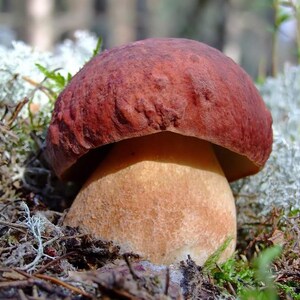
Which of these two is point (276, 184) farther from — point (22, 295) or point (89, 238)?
point (22, 295)

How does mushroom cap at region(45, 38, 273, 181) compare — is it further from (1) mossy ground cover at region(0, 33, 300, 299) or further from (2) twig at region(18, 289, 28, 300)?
(2) twig at region(18, 289, 28, 300)

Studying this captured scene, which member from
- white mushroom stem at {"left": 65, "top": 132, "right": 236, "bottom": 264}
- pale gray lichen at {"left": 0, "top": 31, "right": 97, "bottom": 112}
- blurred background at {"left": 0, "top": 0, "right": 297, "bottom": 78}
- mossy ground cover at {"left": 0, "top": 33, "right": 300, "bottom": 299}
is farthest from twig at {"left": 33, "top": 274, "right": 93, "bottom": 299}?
blurred background at {"left": 0, "top": 0, "right": 297, "bottom": 78}

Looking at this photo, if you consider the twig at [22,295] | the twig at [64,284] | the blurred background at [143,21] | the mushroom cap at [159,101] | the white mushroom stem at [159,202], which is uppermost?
the blurred background at [143,21]

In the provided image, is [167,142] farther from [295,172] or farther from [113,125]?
[295,172]

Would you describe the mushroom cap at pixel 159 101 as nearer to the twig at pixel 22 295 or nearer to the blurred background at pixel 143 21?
the twig at pixel 22 295

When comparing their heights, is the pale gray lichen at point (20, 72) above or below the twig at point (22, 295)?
above

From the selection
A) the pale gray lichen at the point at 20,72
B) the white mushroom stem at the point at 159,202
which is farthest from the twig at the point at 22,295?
the pale gray lichen at the point at 20,72

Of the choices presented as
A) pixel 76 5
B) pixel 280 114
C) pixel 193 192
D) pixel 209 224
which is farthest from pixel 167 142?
pixel 76 5

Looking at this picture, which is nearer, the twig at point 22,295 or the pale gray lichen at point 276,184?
the twig at point 22,295
